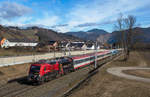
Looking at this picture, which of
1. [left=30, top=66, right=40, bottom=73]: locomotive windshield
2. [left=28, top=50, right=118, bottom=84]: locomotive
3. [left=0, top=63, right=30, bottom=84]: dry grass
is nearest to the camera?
[left=28, top=50, right=118, bottom=84]: locomotive

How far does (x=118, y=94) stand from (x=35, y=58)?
29856mm

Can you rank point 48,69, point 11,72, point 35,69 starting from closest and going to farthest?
point 35,69
point 48,69
point 11,72

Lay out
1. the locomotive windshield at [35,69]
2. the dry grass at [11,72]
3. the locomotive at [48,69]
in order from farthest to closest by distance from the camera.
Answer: the dry grass at [11,72], the locomotive windshield at [35,69], the locomotive at [48,69]

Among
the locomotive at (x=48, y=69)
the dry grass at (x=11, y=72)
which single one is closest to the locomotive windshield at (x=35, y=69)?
the locomotive at (x=48, y=69)

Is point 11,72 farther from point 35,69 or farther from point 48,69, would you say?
point 48,69

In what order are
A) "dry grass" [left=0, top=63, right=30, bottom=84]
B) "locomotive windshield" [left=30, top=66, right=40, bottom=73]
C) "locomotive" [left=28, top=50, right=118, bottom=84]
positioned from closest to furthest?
"locomotive" [left=28, top=50, right=118, bottom=84] → "locomotive windshield" [left=30, top=66, right=40, bottom=73] → "dry grass" [left=0, top=63, right=30, bottom=84]

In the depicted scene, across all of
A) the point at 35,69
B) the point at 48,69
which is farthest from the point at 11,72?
the point at 48,69

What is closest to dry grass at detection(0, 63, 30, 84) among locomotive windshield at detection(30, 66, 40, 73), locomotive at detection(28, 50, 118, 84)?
locomotive windshield at detection(30, 66, 40, 73)

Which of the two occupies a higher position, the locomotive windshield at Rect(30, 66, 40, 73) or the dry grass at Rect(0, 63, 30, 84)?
the locomotive windshield at Rect(30, 66, 40, 73)

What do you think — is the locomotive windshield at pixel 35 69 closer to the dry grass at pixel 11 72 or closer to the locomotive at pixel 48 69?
the locomotive at pixel 48 69

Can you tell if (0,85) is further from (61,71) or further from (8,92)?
(61,71)

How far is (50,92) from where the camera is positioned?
62.3 ft

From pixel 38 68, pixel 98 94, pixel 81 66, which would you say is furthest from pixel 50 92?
pixel 81 66

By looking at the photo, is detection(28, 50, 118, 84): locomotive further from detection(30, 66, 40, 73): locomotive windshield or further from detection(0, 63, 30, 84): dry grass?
detection(0, 63, 30, 84): dry grass
